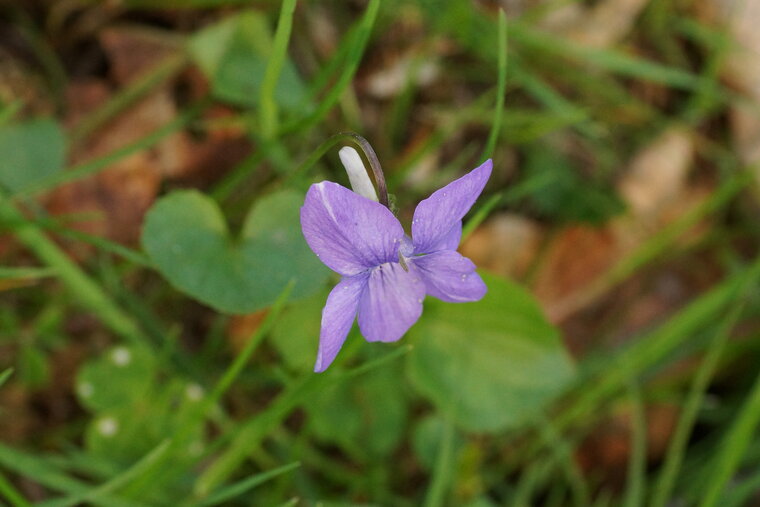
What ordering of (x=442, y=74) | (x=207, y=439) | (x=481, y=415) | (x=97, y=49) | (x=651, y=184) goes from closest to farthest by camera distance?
(x=481, y=415) → (x=207, y=439) → (x=97, y=49) → (x=442, y=74) → (x=651, y=184)

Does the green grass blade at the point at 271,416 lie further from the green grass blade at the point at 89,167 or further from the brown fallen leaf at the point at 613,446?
the brown fallen leaf at the point at 613,446

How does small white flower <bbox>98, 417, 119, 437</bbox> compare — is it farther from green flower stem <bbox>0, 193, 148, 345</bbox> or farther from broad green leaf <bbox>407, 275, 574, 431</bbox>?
broad green leaf <bbox>407, 275, 574, 431</bbox>

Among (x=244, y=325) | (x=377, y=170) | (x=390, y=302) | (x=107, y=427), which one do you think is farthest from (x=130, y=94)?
(x=390, y=302)

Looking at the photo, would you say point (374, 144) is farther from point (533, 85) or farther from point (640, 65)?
point (640, 65)

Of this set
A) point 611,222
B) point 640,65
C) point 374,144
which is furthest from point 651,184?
point 374,144

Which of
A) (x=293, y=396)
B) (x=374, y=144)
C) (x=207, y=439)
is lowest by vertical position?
(x=207, y=439)

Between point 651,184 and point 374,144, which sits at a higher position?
point 374,144

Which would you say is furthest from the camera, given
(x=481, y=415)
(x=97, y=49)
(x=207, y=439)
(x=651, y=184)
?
(x=651, y=184)
